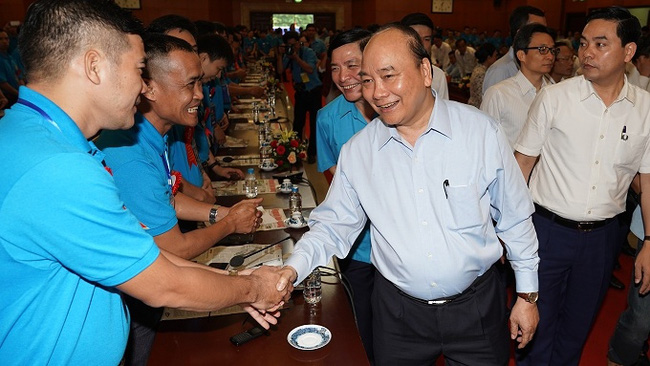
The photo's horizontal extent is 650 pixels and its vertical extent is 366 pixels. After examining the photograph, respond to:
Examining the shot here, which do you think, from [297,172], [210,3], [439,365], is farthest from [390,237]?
[210,3]

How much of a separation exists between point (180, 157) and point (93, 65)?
141 centimetres

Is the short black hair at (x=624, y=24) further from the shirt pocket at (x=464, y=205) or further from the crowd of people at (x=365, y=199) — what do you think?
the shirt pocket at (x=464, y=205)

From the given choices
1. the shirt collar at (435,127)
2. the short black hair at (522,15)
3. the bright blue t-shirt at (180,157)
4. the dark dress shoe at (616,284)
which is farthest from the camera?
the short black hair at (522,15)

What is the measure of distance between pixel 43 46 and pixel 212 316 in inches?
38.5

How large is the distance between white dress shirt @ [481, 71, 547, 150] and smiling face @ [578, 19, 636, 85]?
0.73 metres

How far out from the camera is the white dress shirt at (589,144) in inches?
80.7

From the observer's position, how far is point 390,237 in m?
1.58

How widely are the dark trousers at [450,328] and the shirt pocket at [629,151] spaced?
2.79ft

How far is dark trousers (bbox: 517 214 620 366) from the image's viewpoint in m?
2.15

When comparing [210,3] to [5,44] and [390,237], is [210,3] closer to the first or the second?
[5,44]

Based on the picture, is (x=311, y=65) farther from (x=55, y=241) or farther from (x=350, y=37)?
(x=55, y=241)

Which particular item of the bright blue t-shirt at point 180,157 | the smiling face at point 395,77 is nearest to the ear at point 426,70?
the smiling face at point 395,77

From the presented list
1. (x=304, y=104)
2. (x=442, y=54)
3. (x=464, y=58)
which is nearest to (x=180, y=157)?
(x=304, y=104)

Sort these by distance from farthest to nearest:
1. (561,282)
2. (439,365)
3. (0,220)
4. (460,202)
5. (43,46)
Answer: (439,365), (561,282), (460,202), (43,46), (0,220)
